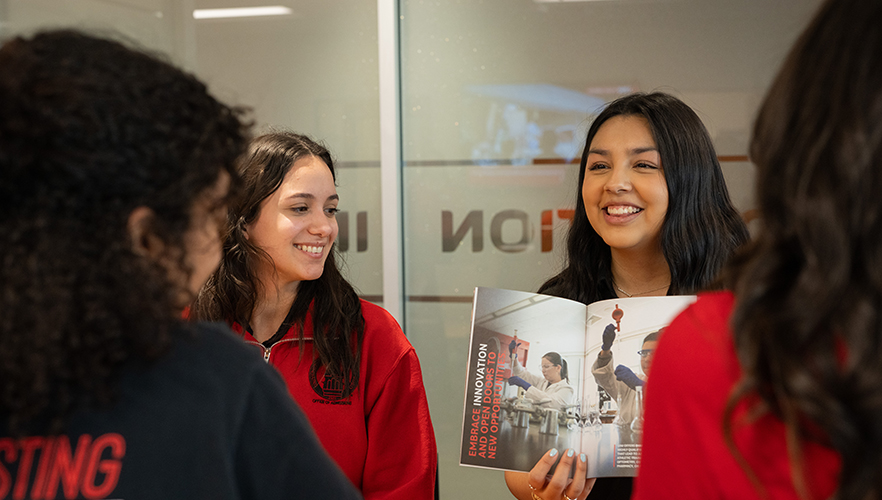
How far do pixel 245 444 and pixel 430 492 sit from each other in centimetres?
107

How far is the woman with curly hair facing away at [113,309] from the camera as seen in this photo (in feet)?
2.00

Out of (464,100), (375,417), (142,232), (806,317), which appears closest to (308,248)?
(375,417)

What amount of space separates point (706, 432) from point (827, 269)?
0.57 ft

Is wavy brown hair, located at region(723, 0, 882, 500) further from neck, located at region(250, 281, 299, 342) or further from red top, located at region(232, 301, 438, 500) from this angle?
neck, located at region(250, 281, 299, 342)

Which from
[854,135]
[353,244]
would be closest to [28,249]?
[854,135]

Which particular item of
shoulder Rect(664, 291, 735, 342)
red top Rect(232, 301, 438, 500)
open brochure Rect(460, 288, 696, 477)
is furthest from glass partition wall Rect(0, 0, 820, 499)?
shoulder Rect(664, 291, 735, 342)

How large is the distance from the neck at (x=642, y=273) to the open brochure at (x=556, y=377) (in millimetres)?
313

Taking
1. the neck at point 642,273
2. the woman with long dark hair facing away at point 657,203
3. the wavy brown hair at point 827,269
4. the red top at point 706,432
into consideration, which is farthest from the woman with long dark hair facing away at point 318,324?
the wavy brown hair at point 827,269

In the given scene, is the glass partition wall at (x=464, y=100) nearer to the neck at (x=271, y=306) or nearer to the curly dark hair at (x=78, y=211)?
the neck at (x=271, y=306)

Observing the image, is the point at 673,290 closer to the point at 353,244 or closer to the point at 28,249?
the point at 28,249

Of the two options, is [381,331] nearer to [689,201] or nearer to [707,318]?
[689,201]

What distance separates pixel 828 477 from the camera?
1.77 ft

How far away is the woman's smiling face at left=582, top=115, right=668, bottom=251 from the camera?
152cm

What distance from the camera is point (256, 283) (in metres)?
1.79
